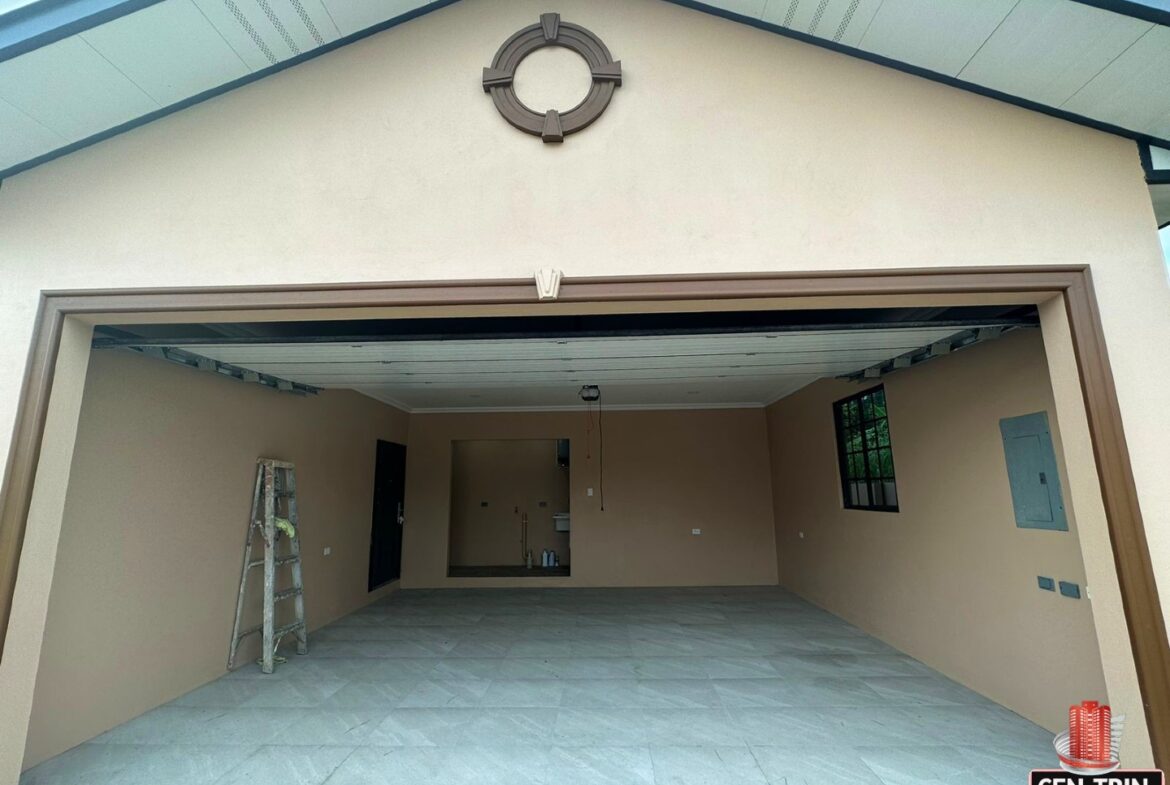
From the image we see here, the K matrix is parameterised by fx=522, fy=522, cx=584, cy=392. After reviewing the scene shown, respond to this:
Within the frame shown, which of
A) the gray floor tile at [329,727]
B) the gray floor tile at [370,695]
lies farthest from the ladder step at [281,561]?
the gray floor tile at [329,727]

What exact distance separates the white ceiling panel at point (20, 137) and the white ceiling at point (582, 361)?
4.01ft

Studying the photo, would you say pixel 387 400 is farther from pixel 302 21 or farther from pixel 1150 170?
pixel 1150 170

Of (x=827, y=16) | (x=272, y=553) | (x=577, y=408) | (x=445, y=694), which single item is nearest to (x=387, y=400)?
(x=577, y=408)

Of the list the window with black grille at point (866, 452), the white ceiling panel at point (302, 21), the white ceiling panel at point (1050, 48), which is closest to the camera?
the white ceiling panel at point (1050, 48)

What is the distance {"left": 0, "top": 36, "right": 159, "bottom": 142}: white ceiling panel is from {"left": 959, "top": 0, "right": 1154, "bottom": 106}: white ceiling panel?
12.8 ft

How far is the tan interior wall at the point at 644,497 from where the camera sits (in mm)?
7914

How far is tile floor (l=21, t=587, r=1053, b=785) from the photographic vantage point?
273 cm

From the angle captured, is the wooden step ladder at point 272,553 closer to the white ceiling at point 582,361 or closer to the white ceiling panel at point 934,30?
the white ceiling at point 582,361

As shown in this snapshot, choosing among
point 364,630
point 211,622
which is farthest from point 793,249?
point 364,630

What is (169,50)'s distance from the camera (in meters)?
2.39

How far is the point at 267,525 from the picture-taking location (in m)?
4.55

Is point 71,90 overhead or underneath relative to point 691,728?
overhead

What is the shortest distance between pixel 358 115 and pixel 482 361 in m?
2.19

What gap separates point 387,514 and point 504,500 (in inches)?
120
